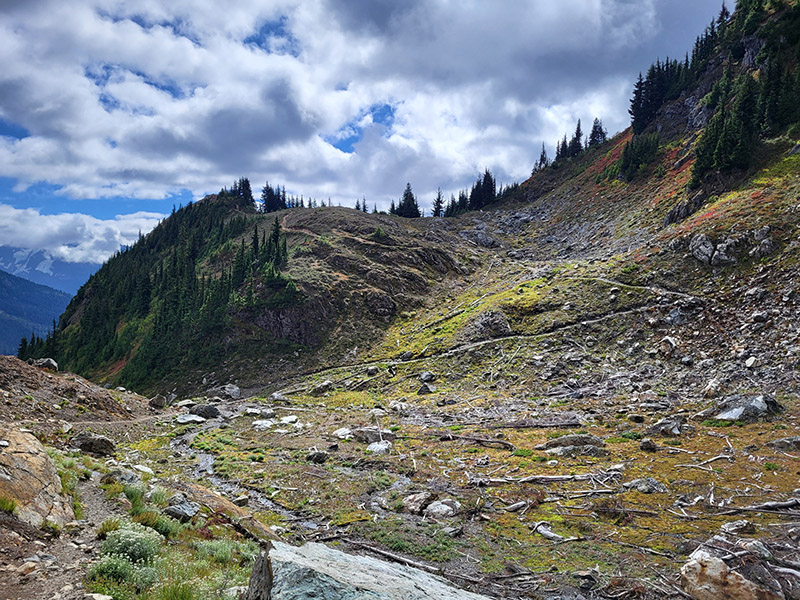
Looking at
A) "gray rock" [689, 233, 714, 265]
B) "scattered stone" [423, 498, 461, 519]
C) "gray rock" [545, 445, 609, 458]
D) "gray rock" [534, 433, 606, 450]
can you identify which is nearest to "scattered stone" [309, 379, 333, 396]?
"gray rock" [534, 433, 606, 450]

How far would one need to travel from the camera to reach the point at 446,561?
15492 mm

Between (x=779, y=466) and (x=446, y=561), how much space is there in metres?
18.0

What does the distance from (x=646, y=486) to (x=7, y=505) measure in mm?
24316

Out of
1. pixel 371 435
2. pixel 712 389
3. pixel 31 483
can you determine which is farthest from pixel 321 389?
pixel 31 483

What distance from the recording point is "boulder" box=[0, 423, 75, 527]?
10164mm

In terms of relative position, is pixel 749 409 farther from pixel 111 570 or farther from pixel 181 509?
pixel 111 570

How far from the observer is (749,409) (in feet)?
88.9

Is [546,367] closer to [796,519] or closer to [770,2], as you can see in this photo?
[796,519]

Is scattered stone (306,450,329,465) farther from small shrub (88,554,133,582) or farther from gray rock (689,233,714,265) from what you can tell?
gray rock (689,233,714,265)

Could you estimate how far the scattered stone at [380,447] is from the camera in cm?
3006

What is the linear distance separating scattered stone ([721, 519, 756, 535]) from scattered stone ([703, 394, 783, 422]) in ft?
46.5

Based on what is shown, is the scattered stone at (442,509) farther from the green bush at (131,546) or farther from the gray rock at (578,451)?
the green bush at (131,546)

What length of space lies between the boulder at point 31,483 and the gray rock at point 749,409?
1387 inches

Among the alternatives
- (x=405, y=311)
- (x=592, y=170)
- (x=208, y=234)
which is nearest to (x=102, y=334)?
(x=208, y=234)
